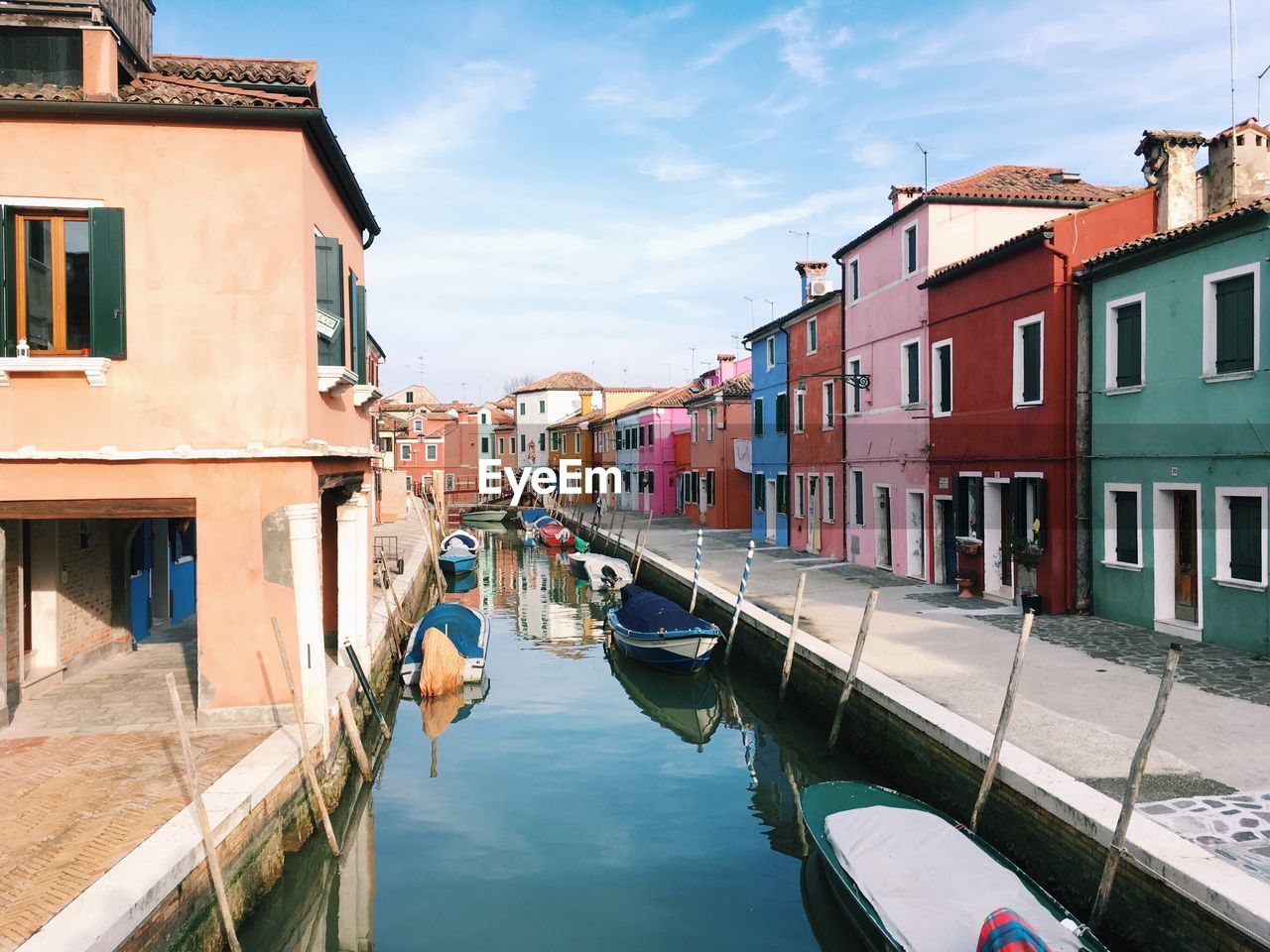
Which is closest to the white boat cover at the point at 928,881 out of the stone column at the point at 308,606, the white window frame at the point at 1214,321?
the stone column at the point at 308,606

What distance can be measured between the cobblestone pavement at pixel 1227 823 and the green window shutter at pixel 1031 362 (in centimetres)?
909

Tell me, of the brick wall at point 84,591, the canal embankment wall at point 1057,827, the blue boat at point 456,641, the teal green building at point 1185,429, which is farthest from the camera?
the blue boat at point 456,641

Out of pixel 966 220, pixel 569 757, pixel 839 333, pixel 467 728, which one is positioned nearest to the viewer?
pixel 569 757

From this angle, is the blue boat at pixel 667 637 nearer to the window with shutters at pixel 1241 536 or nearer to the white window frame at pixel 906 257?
the window with shutters at pixel 1241 536

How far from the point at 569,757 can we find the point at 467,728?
7.14ft

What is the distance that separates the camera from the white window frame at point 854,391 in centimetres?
2153

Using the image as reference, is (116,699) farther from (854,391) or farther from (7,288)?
(854,391)

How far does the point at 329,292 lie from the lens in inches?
394

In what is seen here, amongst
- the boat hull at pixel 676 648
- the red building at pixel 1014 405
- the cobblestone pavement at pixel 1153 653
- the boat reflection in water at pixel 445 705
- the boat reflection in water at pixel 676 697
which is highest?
the red building at pixel 1014 405

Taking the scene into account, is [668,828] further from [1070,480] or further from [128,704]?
[1070,480]

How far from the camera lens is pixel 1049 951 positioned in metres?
5.45

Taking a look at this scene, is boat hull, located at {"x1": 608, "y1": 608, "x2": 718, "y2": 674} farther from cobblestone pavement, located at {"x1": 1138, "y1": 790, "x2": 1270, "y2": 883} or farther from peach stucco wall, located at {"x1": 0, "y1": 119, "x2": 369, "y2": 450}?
cobblestone pavement, located at {"x1": 1138, "y1": 790, "x2": 1270, "y2": 883}

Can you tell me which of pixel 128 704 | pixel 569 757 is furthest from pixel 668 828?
pixel 128 704

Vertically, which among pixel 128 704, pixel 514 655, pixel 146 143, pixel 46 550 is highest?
pixel 146 143
